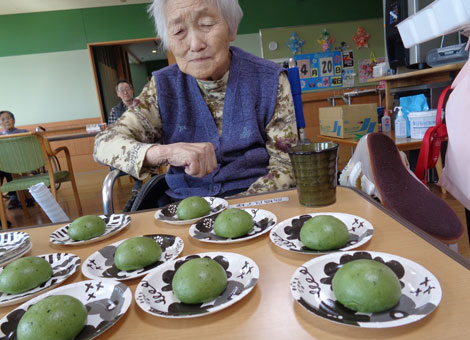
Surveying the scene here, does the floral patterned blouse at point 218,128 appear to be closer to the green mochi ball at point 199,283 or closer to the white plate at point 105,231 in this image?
the white plate at point 105,231

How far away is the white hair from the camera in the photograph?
108 centimetres

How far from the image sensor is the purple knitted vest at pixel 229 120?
1.17 metres

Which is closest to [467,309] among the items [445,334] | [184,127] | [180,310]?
[445,334]

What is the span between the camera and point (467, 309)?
0.35 m

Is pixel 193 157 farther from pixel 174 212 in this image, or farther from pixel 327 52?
pixel 327 52

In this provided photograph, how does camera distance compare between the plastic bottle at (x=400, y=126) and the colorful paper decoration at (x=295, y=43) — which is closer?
the plastic bottle at (x=400, y=126)

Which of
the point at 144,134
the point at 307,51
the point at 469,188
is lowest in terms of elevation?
the point at 469,188

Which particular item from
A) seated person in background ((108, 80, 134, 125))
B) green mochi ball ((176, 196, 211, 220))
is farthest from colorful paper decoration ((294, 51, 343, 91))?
green mochi ball ((176, 196, 211, 220))

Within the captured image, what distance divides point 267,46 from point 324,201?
569 centimetres

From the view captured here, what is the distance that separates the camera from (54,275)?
54cm

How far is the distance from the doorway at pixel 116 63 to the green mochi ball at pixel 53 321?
4.41 m

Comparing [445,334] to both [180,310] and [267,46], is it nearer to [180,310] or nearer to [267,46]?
[180,310]

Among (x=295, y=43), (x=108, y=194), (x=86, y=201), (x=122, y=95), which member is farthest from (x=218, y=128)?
(x=295, y=43)

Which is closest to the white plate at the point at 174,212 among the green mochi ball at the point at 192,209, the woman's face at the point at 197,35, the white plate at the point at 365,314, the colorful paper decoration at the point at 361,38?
the green mochi ball at the point at 192,209
